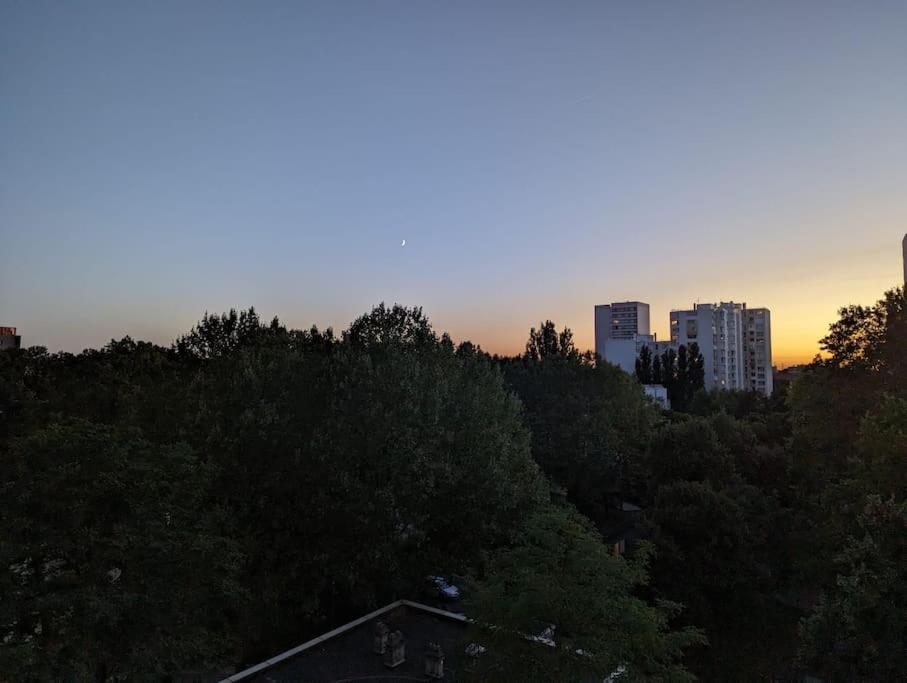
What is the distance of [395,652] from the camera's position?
15.6 metres

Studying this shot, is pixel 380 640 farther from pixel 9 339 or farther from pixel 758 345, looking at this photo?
pixel 758 345

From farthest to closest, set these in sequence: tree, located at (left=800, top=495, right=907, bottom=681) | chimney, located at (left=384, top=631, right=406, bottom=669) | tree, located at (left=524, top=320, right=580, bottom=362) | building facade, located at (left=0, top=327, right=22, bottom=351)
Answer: building facade, located at (left=0, top=327, right=22, bottom=351) < tree, located at (left=524, top=320, right=580, bottom=362) < chimney, located at (left=384, top=631, right=406, bottom=669) < tree, located at (left=800, top=495, right=907, bottom=681)

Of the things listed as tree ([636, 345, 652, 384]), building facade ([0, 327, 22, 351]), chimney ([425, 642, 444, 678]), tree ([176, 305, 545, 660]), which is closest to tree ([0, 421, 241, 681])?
tree ([176, 305, 545, 660])

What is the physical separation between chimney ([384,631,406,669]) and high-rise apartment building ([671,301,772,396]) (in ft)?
367

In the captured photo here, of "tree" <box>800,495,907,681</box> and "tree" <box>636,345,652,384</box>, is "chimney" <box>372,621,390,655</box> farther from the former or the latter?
"tree" <box>636,345,652,384</box>

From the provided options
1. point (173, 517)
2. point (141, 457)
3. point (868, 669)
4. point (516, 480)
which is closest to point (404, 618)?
point (516, 480)

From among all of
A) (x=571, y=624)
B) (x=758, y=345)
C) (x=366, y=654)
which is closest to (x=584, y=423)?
(x=366, y=654)

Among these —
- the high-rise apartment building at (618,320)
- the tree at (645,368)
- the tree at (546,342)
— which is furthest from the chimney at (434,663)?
the high-rise apartment building at (618,320)

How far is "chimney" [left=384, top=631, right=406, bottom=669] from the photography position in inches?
613

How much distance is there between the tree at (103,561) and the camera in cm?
1215

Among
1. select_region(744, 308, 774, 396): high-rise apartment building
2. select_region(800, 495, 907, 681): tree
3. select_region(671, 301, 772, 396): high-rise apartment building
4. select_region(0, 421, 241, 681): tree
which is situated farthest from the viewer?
select_region(744, 308, 774, 396): high-rise apartment building

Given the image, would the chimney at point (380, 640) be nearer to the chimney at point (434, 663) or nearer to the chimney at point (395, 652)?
the chimney at point (395, 652)

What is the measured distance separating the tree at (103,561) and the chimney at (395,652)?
4315 millimetres

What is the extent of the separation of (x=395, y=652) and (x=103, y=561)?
783 cm
